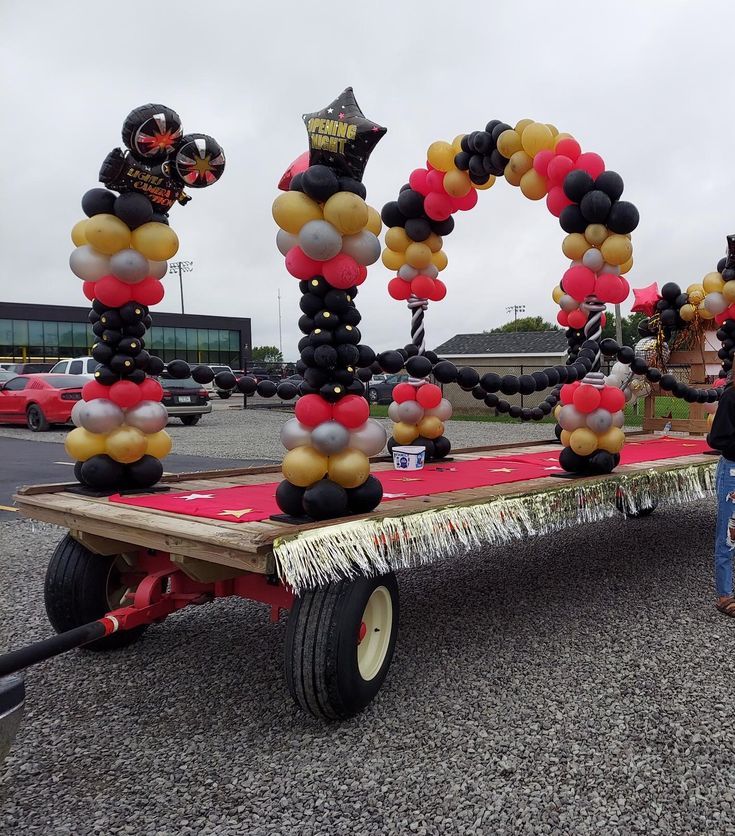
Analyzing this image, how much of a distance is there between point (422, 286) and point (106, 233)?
11.4 ft

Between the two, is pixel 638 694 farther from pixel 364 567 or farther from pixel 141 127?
pixel 141 127

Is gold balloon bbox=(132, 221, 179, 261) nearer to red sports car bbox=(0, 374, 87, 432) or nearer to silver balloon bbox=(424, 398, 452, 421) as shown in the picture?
silver balloon bbox=(424, 398, 452, 421)

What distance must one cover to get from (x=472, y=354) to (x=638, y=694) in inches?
1174

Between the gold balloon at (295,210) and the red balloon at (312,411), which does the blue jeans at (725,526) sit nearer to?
the red balloon at (312,411)

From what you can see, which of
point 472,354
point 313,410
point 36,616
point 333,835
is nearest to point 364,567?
point 313,410

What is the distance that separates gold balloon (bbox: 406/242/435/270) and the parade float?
2.20ft

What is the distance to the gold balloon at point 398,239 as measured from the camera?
7.30 meters

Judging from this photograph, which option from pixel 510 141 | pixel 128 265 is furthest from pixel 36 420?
pixel 510 141

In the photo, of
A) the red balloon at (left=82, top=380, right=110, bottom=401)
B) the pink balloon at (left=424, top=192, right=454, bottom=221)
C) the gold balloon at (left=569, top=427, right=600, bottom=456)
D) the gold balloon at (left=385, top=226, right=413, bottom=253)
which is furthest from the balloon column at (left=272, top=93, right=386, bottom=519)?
the gold balloon at (left=385, top=226, right=413, bottom=253)

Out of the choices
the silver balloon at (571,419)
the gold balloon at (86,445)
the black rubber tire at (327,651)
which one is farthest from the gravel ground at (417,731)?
the silver balloon at (571,419)

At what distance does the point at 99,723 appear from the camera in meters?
3.40

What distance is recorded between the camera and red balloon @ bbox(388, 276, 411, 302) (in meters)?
7.39

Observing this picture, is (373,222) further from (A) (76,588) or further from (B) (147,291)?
(A) (76,588)

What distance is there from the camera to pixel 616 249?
5422mm
